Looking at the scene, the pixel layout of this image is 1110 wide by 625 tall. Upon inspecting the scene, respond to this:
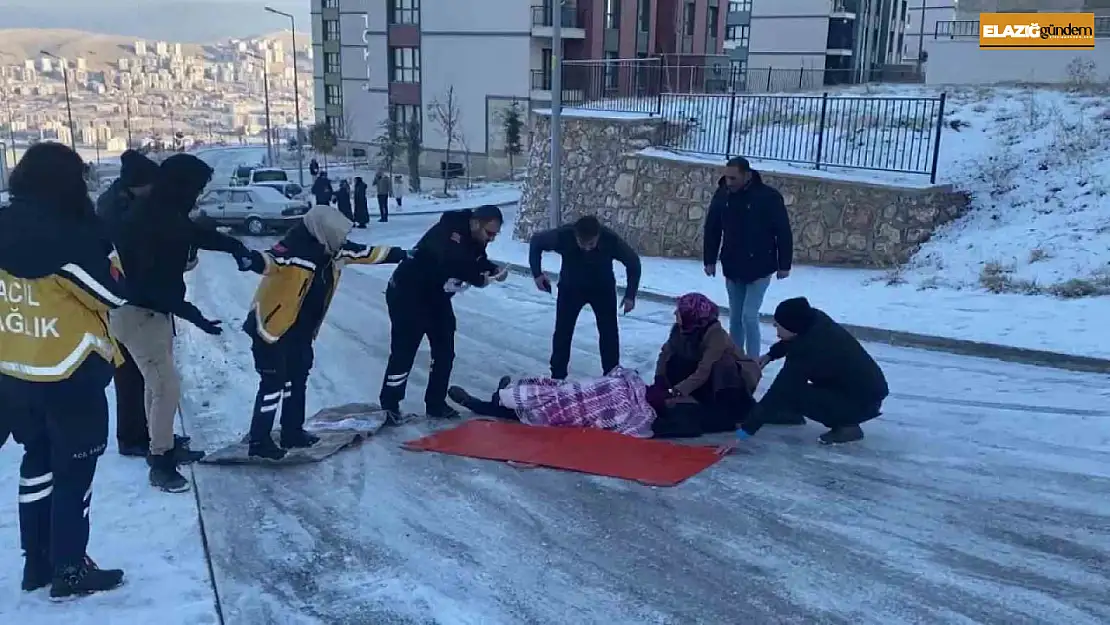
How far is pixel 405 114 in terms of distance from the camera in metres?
48.0

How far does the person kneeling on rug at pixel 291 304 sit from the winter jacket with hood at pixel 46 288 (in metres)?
1.43

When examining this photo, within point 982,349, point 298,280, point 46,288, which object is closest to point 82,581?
point 46,288

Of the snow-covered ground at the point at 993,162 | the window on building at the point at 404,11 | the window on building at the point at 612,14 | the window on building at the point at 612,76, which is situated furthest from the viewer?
the window on building at the point at 404,11

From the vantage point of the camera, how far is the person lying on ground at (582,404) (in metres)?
6.12

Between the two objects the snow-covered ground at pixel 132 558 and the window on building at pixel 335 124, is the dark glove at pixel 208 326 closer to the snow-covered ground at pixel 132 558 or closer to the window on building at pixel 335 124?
the snow-covered ground at pixel 132 558

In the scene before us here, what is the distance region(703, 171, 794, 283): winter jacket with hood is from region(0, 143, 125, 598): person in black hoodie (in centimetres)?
499

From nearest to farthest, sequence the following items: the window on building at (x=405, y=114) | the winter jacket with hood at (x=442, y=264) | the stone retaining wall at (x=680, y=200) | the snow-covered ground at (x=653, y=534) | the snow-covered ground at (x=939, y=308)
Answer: the snow-covered ground at (x=653, y=534) < the winter jacket with hood at (x=442, y=264) < the snow-covered ground at (x=939, y=308) < the stone retaining wall at (x=680, y=200) < the window on building at (x=405, y=114)

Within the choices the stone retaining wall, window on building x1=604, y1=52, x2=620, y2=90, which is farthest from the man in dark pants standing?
window on building x1=604, y1=52, x2=620, y2=90

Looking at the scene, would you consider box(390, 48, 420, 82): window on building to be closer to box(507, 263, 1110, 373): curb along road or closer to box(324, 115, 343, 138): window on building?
box(324, 115, 343, 138): window on building

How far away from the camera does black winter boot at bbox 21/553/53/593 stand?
3885 mm

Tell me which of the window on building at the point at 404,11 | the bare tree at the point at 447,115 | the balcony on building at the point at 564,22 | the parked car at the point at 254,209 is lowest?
the parked car at the point at 254,209

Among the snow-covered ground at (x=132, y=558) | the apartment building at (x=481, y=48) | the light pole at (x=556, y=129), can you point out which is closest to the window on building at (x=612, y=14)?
the apartment building at (x=481, y=48)

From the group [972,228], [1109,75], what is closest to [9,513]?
[972,228]

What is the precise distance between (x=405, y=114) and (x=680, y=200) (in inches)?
1416
